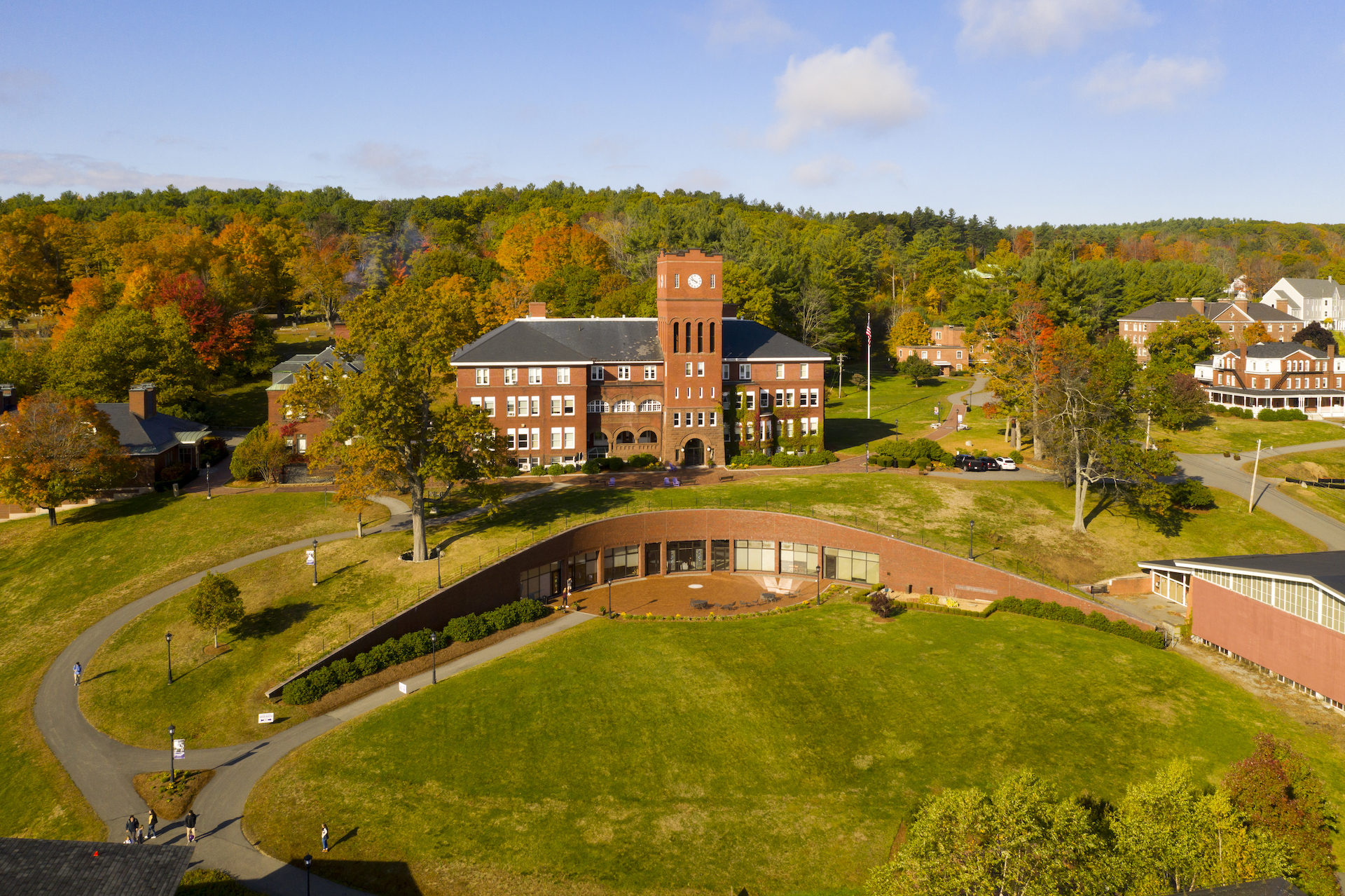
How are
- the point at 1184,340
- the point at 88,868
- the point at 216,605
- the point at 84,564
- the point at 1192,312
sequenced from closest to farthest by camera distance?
the point at 88,868 → the point at 216,605 → the point at 84,564 → the point at 1184,340 → the point at 1192,312

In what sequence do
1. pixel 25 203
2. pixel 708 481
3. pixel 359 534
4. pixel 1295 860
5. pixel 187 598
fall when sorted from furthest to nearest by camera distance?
pixel 25 203 < pixel 708 481 < pixel 359 534 < pixel 187 598 < pixel 1295 860

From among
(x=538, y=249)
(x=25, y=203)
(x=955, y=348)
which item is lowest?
(x=955, y=348)

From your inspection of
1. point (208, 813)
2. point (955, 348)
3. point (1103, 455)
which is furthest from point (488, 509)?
point (955, 348)

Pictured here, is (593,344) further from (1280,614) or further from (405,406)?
(1280,614)

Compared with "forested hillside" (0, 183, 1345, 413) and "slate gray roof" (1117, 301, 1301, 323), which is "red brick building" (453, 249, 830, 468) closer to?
"forested hillside" (0, 183, 1345, 413)

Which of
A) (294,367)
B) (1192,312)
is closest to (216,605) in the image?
(294,367)

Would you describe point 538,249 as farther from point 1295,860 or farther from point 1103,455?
point 1295,860

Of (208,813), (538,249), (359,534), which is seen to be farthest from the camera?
(538,249)

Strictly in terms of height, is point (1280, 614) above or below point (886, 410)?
below
